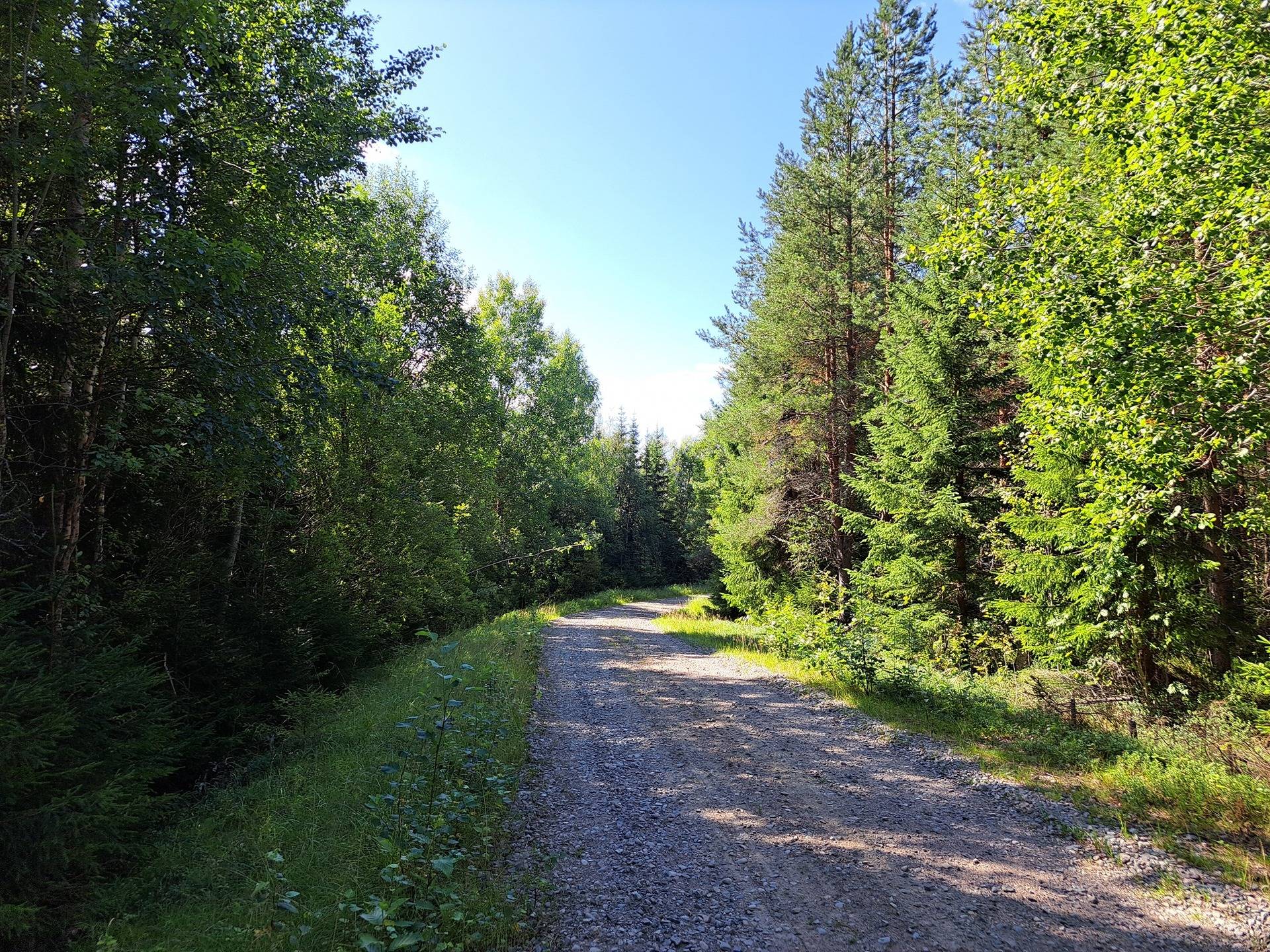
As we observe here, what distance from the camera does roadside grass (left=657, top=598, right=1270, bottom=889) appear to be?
15.0 feet

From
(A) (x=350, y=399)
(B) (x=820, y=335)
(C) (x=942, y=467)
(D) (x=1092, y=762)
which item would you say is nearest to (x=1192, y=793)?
(D) (x=1092, y=762)

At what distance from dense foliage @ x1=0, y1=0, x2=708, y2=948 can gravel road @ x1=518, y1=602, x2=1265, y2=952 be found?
364 cm

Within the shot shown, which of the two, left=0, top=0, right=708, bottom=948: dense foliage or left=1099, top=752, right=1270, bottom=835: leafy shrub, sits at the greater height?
left=0, top=0, right=708, bottom=948: dense foliage

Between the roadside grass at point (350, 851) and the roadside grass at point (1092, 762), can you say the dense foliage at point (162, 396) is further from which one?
the roadside grass at point (1092, 762)

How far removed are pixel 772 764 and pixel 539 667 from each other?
23.3ft

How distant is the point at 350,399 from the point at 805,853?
42.1ft

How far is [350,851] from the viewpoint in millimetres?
4297

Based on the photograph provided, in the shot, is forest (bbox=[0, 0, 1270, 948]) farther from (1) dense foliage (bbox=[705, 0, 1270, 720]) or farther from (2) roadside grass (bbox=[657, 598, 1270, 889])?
(2) roadside grass (bbox=[657, 598, 1270, 889])

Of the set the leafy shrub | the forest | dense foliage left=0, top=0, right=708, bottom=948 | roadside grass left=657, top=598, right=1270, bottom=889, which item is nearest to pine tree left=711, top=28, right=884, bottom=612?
the forest

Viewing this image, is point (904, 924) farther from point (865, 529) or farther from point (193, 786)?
point (865, 529)

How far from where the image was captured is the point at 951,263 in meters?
8.34

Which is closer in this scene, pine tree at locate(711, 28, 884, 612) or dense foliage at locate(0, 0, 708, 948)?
dense foliage at locate(0, 0, 708, 948)

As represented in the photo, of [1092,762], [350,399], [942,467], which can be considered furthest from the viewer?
[350,399]

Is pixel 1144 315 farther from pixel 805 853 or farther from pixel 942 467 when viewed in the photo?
pixel 805 853
